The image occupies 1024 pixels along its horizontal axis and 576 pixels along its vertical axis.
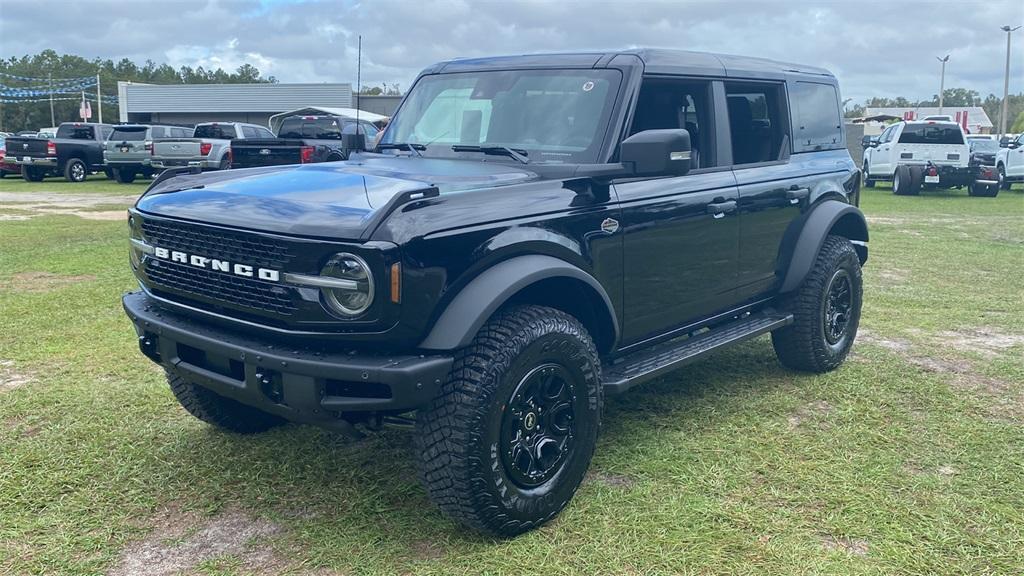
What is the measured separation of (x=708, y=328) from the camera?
4.91 m

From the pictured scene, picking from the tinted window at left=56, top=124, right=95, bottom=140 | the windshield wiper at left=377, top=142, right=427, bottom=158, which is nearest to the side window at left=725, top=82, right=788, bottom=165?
the windshield wiper at left=377, top=142, right=427, bottom=158

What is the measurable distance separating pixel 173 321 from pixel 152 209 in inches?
18.8

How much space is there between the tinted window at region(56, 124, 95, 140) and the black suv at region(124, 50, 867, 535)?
23549 millimetres

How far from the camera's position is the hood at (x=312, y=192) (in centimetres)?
303

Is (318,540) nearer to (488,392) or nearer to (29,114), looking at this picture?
(488,392)

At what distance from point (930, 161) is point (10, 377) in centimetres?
2058

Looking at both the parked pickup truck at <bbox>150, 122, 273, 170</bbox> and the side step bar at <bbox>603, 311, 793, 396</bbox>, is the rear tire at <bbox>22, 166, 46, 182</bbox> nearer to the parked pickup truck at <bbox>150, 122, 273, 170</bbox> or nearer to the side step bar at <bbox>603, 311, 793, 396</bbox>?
the parked pickup truck at <bbox>150, 122, 273, 170</bbox>

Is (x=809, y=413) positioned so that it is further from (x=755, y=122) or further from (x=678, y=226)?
(x=755, y=122)

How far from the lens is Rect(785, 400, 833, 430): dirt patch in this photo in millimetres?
4703

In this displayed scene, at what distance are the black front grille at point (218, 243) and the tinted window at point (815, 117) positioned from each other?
3527 millimetres

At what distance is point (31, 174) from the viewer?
24844 millimetres

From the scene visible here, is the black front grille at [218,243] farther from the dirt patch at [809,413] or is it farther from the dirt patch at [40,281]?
the dirt patch at [40,281]

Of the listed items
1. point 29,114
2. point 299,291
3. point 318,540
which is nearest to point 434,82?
point 299,291

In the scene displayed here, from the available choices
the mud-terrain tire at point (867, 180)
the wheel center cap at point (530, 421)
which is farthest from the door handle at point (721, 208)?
the mud-terrain tire at point (867, 180)
